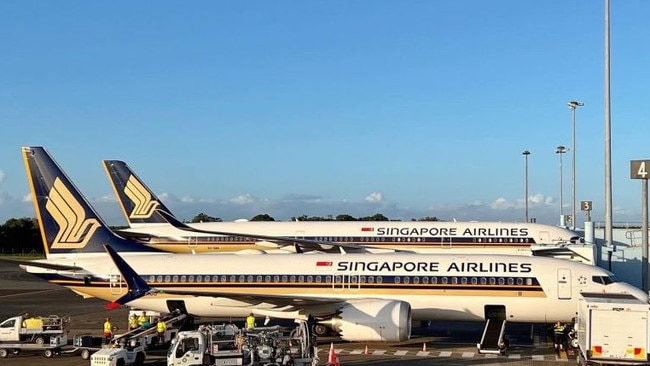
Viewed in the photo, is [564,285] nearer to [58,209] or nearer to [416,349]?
[416,349]

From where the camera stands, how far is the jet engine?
24641 mm

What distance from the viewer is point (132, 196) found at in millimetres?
52406

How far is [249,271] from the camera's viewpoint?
2889 cm

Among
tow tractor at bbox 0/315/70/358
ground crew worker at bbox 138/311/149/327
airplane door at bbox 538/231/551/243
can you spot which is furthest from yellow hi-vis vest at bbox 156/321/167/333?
airplane door at bbox 538/231/551/243

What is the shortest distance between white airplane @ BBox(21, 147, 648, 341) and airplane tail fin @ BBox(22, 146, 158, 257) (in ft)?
0.16

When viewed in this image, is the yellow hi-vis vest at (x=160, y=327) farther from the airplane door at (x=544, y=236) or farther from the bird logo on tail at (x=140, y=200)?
the airplane door at (x=544, y=236)

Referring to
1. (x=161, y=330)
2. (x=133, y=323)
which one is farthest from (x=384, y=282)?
(x=133, y=323)

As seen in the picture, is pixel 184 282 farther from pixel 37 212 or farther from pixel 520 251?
pixel 520 251

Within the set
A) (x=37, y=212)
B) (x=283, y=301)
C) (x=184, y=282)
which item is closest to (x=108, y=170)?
(x=37, y=212)

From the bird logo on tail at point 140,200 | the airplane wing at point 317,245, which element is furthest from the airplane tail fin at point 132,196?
the airplane wing at point 317,245

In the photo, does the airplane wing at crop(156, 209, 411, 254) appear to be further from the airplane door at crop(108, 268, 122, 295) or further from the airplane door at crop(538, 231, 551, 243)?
the airplane door at crop(108, 268, 122, 295)

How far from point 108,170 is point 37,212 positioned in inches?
922

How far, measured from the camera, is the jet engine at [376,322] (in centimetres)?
2464

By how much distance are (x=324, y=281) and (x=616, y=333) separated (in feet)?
38.2
